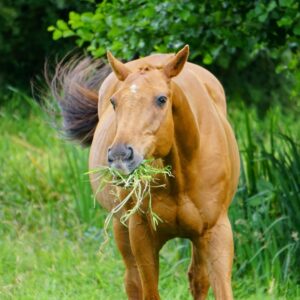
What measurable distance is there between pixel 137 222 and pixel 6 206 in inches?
130

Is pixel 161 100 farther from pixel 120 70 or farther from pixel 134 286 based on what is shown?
pixel 134 286

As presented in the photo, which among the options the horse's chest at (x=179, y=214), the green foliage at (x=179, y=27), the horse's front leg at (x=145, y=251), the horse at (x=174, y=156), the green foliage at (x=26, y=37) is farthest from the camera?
the green foliage at (x=26, y=37)

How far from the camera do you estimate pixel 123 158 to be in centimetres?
437

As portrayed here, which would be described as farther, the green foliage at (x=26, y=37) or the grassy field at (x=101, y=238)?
the green foliage at (x=26, y=37)

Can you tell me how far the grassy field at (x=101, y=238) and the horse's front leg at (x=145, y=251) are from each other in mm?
820

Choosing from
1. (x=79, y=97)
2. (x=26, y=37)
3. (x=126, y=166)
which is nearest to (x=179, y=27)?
(x=79, y=97)

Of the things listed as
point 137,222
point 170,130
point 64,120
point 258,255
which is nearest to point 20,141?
point 64,120

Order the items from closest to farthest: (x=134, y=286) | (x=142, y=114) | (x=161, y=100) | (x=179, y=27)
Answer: (x=142, y=114)
(x=161, y=100)
(x=134, y=286)
(x=179, y=27)

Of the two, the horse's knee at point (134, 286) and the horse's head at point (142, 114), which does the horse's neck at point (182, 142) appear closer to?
the horse's head at point (142, 114)

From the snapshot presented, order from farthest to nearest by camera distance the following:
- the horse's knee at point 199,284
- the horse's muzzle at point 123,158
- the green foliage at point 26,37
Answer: the green foliage at point 26,37, the horse's knee at point 199,284, the horse's muzzle at point 123,158

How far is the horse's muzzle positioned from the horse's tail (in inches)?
93.0

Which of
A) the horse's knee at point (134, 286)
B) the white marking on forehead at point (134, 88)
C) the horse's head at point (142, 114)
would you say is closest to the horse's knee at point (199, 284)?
the horse's knee at point (134, 286)

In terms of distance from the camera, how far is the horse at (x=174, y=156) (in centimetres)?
457

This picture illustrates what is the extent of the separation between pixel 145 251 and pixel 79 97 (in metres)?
1.76
